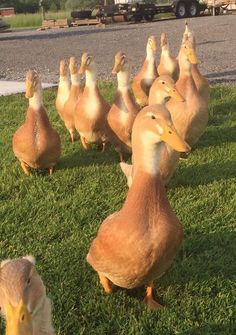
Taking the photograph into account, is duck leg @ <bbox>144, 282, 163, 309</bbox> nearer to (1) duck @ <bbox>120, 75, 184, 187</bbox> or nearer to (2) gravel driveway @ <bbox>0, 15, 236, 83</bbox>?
(1) duck @ <bbox>120, 75, 184, 187</bbox>

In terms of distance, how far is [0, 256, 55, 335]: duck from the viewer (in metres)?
1.96

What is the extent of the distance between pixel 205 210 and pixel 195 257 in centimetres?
70

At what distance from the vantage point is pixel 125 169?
13.0 ft

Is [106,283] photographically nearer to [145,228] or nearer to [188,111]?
[145,228]

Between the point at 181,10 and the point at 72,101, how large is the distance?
90.3 feet

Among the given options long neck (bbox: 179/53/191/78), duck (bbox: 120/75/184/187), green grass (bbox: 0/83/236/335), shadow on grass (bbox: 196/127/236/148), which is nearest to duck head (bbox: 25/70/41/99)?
green grass (bbox: 0/83/236/335)

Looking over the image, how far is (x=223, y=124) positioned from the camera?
20.9 feet

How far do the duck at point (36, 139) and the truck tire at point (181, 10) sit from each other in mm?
28361

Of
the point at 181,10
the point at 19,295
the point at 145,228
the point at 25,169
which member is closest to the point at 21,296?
the point at 19,295

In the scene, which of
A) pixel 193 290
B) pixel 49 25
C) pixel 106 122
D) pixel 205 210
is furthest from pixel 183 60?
pixel 49 25

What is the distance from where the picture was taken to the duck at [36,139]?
4785mm

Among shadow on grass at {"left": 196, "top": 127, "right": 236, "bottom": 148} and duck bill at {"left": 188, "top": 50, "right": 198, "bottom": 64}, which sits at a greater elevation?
duck bill at {"left": 188, "top": 50, "right": 198, "bottom": 64}

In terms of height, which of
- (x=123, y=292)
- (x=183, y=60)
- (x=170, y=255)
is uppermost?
(x=183, y=60)

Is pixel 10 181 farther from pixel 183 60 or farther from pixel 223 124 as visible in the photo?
pixel 223 124
